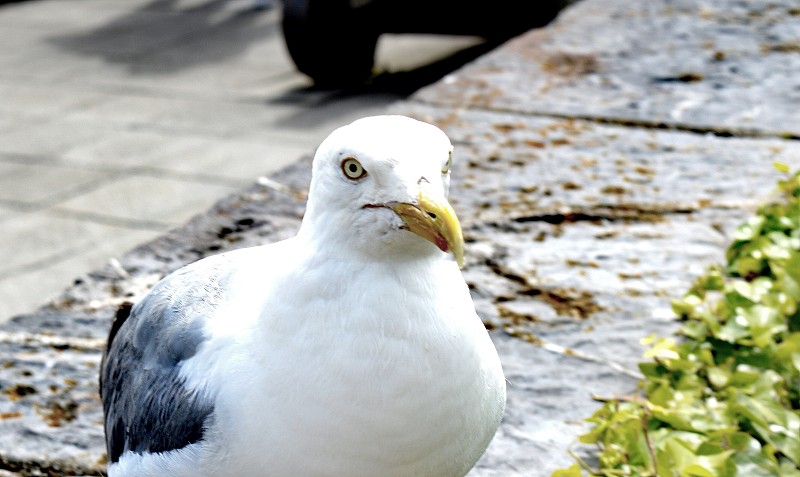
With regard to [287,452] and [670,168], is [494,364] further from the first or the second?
[670,168]

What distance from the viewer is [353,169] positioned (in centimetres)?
165

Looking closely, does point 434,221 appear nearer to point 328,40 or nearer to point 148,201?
point 148,201

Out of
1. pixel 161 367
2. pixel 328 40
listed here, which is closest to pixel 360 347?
pixel 161 367

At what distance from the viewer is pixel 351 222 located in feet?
5.44

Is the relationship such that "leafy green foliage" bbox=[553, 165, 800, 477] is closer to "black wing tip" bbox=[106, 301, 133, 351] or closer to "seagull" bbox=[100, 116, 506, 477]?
"seagull" bbox=[100, 116, 506, 477]

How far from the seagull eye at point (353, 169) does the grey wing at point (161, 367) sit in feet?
→ 1.33

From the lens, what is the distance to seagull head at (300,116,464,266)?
1.58 m

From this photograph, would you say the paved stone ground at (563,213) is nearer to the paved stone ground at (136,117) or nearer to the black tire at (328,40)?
the paved stone ground at (136,117)

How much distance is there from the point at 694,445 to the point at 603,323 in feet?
1.61

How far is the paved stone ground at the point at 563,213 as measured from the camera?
2320 mm

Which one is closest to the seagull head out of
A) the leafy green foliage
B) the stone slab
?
the leafy green foliage

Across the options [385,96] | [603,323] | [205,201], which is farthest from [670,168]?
[385,96]

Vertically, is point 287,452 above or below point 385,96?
above

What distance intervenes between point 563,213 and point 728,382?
0.83 m
